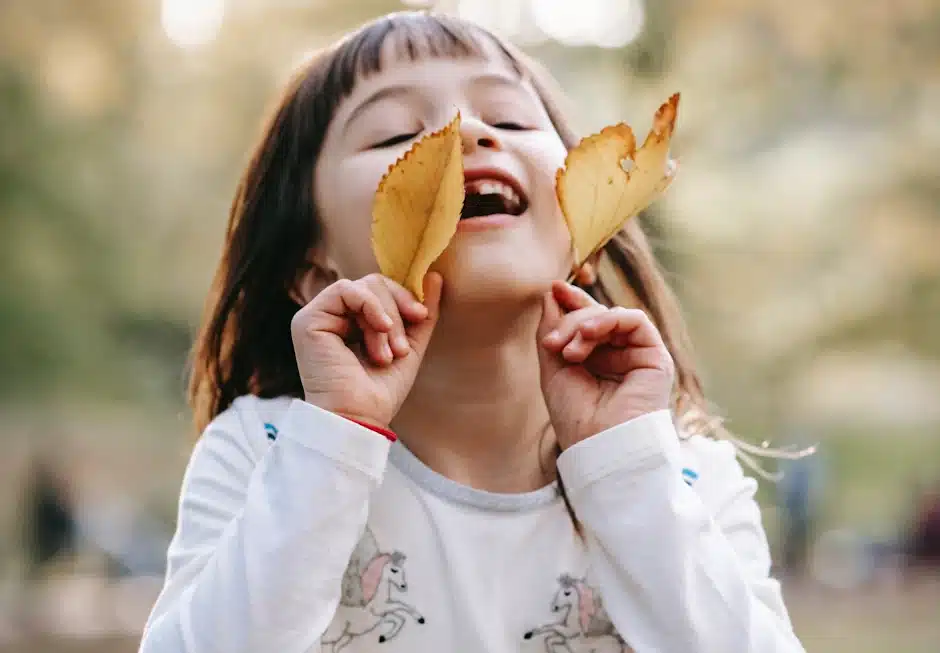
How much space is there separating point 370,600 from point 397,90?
66cm

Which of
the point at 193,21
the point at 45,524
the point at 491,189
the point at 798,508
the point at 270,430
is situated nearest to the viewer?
the point at 491,189

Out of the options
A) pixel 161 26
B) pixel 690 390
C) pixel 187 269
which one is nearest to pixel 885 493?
pixel 187 269

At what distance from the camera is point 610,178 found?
128cm

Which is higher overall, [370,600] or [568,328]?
[568,328]

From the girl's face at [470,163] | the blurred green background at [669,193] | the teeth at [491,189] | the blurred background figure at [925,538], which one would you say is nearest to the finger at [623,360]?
the girl's face at [470,163]

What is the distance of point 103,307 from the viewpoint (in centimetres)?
711

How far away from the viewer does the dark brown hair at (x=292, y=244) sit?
1.60 m

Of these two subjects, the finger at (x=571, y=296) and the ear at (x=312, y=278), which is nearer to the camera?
the finger at (x=571, y=296)

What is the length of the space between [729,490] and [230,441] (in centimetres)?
68

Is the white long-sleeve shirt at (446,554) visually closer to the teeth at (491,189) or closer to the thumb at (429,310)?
the thumb at (429,310)

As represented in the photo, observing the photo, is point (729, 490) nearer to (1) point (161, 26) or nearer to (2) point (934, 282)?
(2) point (934, 282)

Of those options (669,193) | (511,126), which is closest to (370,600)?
(511,126)

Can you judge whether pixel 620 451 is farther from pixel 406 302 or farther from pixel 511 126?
pixel 511 126

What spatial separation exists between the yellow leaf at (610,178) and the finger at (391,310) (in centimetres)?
22
